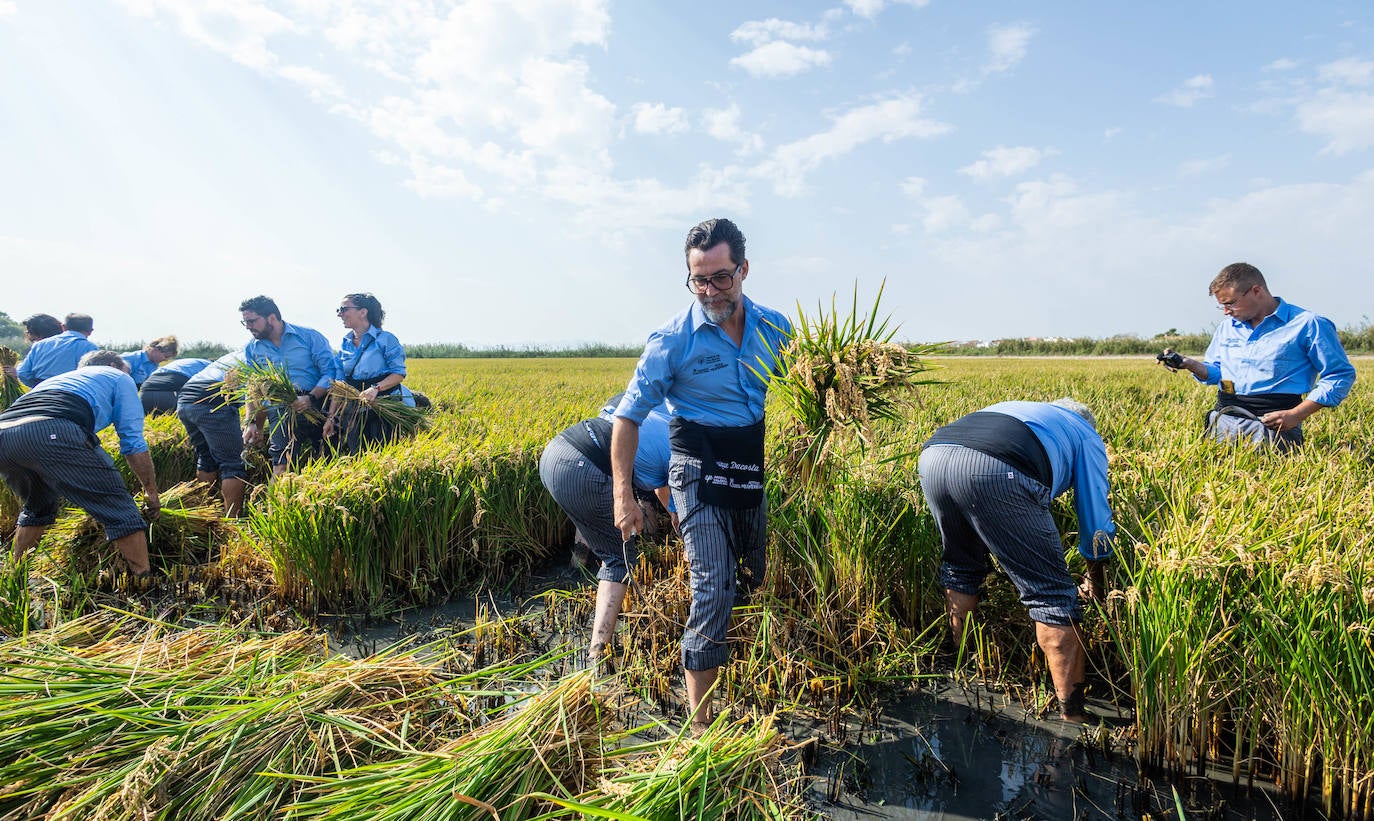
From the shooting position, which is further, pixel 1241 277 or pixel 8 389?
pixel 8 389

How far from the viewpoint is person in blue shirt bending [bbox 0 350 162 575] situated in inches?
161

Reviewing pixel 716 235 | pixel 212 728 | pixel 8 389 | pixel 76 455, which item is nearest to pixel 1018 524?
pixel 716 235

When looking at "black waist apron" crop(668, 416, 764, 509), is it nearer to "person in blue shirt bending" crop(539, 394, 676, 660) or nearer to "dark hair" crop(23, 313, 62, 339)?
"person in blue shirt bending" crop(539, 394, 676, 660)

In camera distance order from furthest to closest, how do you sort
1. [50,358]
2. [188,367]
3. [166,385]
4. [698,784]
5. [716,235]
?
[166,385], [188,367], [50,358], [716,235], [698,784]

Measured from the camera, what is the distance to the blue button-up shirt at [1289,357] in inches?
168

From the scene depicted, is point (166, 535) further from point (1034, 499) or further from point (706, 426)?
point (1034, 499)

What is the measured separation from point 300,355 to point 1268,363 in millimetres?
7599

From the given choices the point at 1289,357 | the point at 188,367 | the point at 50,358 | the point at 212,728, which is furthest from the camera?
the point at 188,367

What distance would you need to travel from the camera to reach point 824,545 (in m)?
3.32

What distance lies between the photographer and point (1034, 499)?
2574mm

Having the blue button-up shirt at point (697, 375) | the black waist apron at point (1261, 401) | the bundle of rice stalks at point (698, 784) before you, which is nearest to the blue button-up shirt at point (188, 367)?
the blue button-up shirt at point (697, 375)

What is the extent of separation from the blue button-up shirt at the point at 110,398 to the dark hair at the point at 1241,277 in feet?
24.4

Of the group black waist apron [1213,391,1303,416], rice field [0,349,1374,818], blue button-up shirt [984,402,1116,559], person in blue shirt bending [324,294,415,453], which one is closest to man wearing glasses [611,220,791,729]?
rice field [0,349,1374,818]

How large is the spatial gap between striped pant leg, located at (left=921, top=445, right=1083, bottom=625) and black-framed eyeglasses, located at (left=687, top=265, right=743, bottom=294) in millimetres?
1160
